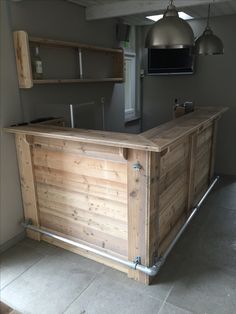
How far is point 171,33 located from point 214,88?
2485 millimetres

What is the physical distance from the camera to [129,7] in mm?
2857

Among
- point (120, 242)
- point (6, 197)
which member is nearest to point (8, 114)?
point (6, 197)

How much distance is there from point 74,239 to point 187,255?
1008 mm

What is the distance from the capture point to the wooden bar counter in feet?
6.44

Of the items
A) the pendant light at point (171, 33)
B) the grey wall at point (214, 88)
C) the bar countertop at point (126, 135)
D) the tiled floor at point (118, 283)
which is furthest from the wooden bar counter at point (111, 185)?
the grey wall at point (214, 88)

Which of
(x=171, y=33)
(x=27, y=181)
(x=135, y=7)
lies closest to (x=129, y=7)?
(x=135, y=7)

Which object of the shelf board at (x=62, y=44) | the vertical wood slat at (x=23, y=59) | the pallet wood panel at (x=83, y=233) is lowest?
the pallet wood panel at (x=83, y=233)

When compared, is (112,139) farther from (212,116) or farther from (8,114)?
(212,116)

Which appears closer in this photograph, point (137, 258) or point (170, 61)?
point (137, 258)

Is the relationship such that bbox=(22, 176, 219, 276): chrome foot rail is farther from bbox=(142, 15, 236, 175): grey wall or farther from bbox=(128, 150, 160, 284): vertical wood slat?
bbox=(142, 15, 236, 175): grey wall

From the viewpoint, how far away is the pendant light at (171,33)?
1.89 meters

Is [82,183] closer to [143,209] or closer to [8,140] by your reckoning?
[143,209]

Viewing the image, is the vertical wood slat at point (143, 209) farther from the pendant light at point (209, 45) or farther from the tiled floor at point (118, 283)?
the pendant light at point (209, 45)

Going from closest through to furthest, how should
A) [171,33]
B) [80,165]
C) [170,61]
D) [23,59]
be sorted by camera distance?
1. [171,33]
2. [80,165]
3. [23,59]
4. [170,61]
